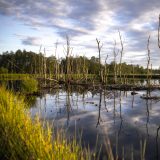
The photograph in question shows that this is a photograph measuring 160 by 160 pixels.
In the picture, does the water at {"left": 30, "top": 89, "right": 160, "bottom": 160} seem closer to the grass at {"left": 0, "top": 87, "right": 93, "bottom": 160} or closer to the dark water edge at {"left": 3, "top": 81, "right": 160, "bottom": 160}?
the dark water edge at {"left": 3, "top": 81, "right": 160, "bottom": 160}

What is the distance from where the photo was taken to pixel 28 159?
19.4 feet

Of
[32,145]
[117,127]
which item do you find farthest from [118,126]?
[32,145]

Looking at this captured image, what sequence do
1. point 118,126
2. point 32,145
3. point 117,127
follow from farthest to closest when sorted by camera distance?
point 118,126 → point 117,127 → point 32,145

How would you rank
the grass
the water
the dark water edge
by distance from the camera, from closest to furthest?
the grass < the dark water edge < the water

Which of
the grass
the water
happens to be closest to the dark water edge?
the water

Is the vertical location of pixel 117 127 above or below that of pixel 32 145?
below

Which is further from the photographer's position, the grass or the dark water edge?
the dark water edge

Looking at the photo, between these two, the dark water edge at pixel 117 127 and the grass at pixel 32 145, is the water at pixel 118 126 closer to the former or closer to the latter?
the dark water edge at pixel 117 127

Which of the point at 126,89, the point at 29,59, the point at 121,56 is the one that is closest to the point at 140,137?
the point at 126,89

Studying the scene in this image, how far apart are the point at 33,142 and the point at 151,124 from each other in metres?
9.97

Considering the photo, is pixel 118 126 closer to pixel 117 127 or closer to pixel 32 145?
pixel 117 127

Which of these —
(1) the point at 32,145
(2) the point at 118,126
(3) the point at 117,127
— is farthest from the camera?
(2) the point at 118,126

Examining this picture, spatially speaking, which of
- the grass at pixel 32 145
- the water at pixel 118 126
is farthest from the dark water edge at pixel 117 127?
the grass at pixel 32 145

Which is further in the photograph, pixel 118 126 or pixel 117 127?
pixel 118 126
